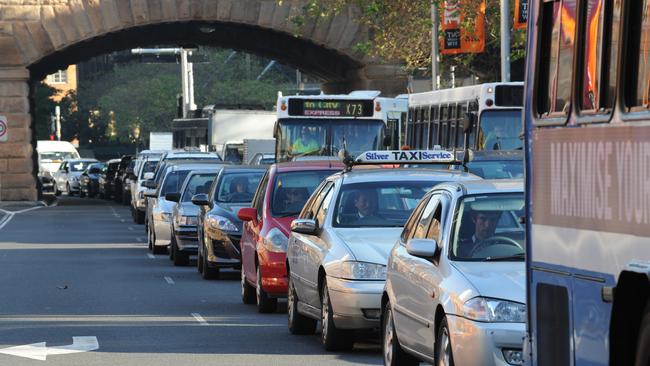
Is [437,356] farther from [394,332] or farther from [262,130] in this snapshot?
[262,130]

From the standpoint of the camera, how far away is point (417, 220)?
11453mm

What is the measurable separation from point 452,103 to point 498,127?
241 cm

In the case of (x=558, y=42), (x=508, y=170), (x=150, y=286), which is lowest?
(x=150, y=286)

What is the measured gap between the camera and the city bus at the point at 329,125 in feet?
99.5

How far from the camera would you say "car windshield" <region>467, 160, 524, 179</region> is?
61.5ft

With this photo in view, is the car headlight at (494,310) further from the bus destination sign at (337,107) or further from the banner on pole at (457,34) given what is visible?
the banner on pole at (457,34)

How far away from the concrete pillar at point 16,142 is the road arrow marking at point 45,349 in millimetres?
36288

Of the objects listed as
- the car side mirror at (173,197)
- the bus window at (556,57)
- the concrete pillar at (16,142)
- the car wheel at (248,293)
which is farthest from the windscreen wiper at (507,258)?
the concrete pillar at (16,142)

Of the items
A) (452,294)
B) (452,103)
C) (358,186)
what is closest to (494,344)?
(452,294)

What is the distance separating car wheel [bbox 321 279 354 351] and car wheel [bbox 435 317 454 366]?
3.00 metres

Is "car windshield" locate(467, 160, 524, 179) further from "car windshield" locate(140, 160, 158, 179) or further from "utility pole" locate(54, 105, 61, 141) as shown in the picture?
"utility pole" locate(54, 105, 61, 141)

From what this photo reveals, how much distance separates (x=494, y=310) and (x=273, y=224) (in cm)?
759

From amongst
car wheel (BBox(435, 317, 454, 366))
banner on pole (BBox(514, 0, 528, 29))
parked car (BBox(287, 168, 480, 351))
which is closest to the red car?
parked car (BBox(287, 168, 480, 351))

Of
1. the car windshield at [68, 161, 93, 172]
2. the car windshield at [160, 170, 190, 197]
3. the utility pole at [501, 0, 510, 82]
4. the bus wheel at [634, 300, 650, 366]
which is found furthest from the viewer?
the car windshield at [68, 161, 93, 172]
